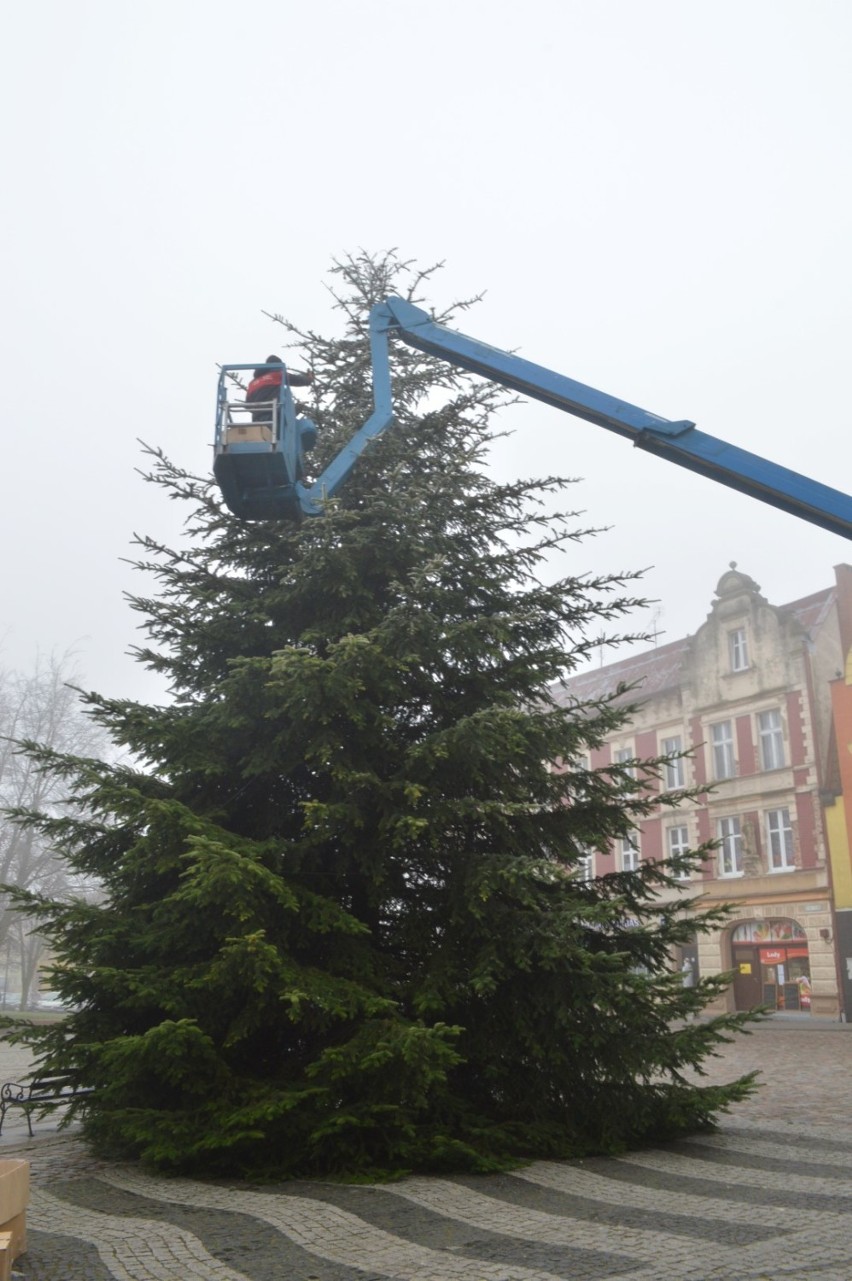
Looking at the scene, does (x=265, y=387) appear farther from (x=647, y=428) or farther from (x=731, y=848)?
(x=731, y=848)

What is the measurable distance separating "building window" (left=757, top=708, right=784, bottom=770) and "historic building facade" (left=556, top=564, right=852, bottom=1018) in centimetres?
5

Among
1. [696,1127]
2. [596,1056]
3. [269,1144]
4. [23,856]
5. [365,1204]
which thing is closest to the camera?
[365,1204]

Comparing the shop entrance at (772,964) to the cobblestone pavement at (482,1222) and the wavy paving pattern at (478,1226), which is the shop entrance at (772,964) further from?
the wavy paving pattern at (478,1226)

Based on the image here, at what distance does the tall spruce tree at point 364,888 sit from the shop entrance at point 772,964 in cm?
2447

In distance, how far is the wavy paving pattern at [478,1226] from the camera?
6449 mm

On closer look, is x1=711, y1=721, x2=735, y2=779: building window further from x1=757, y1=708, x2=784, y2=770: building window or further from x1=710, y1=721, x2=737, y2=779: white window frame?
x1=757, y1=708, x2=784, y2=770: building window

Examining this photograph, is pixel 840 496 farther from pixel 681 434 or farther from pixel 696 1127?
pixel 696 1127

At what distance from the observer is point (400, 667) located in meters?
9.95

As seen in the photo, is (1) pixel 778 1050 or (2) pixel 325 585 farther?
(1) pixel 778 1050

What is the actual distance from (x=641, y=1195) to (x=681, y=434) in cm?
642

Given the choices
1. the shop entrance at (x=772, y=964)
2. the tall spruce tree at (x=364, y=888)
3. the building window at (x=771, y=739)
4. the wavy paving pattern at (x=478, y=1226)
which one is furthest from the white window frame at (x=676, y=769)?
the wavy paving pattern at (x=478, y=1226)

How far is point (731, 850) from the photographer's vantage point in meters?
36.2

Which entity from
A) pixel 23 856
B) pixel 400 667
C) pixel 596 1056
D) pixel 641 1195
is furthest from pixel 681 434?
pixel 23 856

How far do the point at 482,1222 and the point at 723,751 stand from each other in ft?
102
